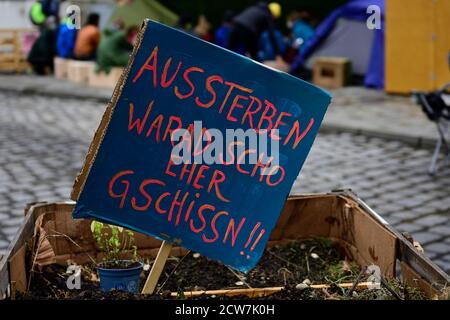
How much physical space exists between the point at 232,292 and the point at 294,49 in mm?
13598

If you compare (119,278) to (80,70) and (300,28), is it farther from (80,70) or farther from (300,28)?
(80,70)

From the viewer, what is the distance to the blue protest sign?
139 inches

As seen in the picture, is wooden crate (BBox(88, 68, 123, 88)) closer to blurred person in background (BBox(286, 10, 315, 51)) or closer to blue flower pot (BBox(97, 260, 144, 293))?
blurred person in background (BBox(286, 10, 315, 51))

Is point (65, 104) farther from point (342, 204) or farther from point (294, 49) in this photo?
point (342, 204)

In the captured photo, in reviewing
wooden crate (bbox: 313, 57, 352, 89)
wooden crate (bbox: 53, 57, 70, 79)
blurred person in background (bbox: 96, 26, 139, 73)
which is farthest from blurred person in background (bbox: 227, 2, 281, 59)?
wooden crate (bbox: 53, 57, 70, 79)

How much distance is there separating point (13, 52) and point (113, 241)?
53.7 ft

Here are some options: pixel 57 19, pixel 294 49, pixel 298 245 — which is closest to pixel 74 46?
pixel 57 19

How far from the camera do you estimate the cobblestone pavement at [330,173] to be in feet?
23.7

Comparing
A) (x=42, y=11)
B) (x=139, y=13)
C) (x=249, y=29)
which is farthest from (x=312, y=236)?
(x=42, y=11)

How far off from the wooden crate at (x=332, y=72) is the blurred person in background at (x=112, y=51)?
374 centimetres

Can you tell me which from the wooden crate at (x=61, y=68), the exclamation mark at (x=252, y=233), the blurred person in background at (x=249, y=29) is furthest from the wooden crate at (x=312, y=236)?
the wooden crate at (x=61, y=68)

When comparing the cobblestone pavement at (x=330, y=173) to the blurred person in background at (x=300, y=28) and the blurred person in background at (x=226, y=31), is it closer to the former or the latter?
the blurred person in background at (x=226, y=31)

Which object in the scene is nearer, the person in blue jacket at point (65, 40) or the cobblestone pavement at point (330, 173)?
the cobblestone pavement at point (330, 173)

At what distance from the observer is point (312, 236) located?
16.4ft
